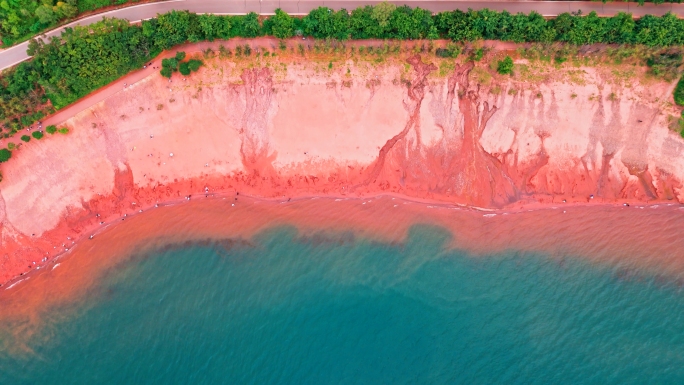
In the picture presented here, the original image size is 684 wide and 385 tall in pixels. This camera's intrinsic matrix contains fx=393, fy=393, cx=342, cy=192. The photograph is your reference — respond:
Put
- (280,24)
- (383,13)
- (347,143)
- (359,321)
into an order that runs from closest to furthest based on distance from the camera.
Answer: (383,13) → (280,24) → (359,321) → (347,143)

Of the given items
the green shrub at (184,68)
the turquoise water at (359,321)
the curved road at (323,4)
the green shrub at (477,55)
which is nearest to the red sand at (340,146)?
the green shrub at (477,55)

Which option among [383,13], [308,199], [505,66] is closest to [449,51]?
[505,66]

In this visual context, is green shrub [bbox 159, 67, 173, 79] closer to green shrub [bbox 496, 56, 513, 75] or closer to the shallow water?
the shallow water

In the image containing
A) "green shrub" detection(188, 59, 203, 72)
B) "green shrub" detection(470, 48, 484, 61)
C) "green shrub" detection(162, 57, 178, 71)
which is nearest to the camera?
"green shrub" detection(162, 57, 178, 71)

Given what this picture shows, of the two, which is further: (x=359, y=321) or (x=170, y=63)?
(x=359, y=321)

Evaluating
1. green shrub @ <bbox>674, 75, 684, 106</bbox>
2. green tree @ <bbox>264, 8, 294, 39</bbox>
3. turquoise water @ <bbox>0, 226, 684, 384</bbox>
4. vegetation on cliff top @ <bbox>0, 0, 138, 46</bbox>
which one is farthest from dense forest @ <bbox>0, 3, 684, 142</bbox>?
turquoise water @ <bbox>0, 226, 684, 384</bbox>

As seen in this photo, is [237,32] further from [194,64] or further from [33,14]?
[33,14]
